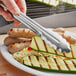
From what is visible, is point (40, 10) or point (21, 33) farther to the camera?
point (40, 10)

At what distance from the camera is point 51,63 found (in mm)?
893

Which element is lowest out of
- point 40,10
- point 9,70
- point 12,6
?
point 9,70

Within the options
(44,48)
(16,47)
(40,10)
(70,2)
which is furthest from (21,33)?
(70,2)

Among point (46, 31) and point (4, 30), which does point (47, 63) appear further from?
point (4, 30)

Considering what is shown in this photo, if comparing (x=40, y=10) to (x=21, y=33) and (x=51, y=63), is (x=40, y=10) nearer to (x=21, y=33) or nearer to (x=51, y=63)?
(x=21, y=33)

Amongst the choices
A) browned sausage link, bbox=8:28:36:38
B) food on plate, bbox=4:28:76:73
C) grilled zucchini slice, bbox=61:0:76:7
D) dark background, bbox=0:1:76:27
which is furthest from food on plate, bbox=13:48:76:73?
grilled zucchini slice, bbox=61:0:76:7

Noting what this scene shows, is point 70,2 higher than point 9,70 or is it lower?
higher

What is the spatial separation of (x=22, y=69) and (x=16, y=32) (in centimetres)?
25

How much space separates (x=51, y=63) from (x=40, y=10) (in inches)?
29.2

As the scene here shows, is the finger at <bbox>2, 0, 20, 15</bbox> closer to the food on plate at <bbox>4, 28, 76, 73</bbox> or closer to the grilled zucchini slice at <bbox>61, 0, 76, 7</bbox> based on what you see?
the food on plate at <bbox>4, 28, 76, 73</bbox>

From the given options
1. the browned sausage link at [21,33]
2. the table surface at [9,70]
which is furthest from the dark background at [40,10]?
the table surface at [9,70]

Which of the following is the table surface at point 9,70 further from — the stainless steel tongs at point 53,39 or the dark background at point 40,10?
the dark background at point 40,10

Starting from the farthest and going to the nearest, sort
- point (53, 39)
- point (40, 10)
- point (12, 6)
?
point (40, 10) < point (12, 6) < point (53, 39)

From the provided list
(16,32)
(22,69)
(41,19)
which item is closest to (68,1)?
(41,19)
